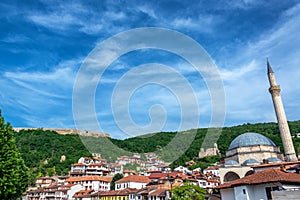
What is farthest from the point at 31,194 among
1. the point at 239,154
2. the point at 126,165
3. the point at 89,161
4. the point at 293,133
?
the point at 293,133

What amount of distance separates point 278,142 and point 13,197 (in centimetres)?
5919

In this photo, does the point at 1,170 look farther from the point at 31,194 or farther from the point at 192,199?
the point at 31,194

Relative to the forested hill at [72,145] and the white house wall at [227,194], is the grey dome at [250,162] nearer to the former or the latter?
the white house wall at [227,194]

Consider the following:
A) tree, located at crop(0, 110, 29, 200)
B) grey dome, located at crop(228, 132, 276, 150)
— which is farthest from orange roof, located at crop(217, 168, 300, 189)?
grey dome, located at crop(228, 132, 276, 150)

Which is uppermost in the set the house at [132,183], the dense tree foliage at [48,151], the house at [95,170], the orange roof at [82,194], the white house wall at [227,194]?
the dense tree foliage at [48,151]

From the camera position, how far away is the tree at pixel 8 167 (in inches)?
492

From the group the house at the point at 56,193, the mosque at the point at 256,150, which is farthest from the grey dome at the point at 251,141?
the house at the point at 56,193

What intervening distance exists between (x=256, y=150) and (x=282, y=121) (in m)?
4.04

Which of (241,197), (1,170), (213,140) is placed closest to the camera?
(1,170)

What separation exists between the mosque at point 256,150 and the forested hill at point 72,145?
34359 mm

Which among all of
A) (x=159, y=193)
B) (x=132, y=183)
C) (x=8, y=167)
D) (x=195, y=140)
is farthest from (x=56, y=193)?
(x=195, y=140)

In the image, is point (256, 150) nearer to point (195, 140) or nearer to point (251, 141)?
point (251, 141)

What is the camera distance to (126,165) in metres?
79.2

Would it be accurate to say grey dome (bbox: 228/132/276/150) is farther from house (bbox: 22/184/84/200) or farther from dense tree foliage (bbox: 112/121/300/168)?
dense tree foliage (bbox: 112/121/300/168)
